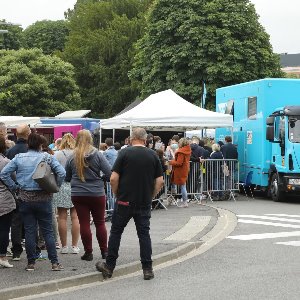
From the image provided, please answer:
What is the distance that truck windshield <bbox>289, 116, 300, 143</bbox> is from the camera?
76.4ft

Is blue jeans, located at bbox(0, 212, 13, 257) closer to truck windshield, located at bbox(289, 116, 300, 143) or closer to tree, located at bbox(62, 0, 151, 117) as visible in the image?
truck windshield, located at bbox(289, 116, 300, 143)

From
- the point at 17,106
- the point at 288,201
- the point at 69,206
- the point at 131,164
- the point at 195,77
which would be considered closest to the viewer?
the point at 131,164

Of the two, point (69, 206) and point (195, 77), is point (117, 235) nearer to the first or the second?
point (69, 206)

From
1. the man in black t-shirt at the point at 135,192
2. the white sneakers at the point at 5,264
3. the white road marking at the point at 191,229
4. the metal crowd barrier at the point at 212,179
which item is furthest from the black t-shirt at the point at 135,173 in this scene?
the metal crowd barrier at the point at 212,179

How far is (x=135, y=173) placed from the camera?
1002 cm

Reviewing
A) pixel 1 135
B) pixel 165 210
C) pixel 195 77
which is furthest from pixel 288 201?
pixel 195 77

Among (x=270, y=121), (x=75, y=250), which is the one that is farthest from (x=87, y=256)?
(x=270, y=121)

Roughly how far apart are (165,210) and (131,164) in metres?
10.8

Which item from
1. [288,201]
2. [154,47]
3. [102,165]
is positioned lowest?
[288,201]

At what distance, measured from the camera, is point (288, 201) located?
2481 cm

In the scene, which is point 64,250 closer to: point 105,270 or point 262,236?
point 105,270

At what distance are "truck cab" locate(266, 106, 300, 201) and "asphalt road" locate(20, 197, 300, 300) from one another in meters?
7.84

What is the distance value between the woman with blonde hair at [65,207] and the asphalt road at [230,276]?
→ 1.51 metres

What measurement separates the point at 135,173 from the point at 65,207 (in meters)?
2.48
